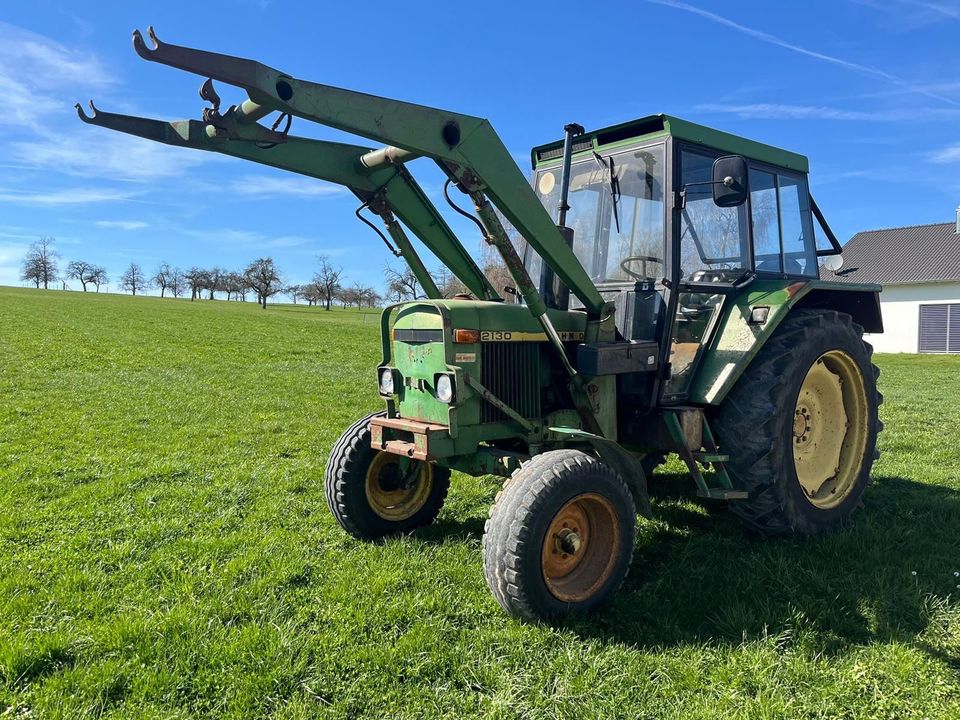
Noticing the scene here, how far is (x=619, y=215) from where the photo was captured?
4469mm

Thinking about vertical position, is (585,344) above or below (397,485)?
above

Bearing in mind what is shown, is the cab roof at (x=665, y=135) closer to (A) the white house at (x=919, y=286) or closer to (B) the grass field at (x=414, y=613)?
(B) the grass field at (x=414, y=613)

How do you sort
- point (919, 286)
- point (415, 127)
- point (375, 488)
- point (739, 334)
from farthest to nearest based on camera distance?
point (919, 286) → point (375, 488) → point (739, 334) → point (415, 127)

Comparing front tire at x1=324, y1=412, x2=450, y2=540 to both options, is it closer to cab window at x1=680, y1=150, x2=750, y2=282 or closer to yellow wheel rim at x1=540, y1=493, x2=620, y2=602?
yellow wheel rim at x1=540, y1=493, x2=620, y2=602

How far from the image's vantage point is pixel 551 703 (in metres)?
2.75

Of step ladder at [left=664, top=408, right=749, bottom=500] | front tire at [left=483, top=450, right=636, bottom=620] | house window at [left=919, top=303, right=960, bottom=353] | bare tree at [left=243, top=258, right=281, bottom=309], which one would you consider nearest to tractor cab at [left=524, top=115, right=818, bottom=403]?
step ladder at [left=664, top=408, right=749, bottom=500]

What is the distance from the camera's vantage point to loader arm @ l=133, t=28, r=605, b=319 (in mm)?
2766

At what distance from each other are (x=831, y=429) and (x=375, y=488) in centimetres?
340

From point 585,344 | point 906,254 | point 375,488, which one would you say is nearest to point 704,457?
point 585,344

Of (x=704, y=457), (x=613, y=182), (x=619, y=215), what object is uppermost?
(x=613, y=182)

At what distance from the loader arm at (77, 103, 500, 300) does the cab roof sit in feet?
3.47

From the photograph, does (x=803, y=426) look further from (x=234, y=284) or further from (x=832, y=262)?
(x=234, y=284)

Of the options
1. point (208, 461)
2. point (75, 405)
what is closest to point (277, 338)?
point (75, 405)

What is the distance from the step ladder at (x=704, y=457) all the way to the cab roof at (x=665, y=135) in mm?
1791
